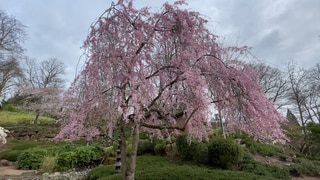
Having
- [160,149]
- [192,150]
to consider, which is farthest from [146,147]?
[192,150]

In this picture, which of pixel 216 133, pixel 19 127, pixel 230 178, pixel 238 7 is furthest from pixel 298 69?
pixel 19 127

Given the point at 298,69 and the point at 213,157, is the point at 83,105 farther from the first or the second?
the point at 298,69

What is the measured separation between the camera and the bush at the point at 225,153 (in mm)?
6512

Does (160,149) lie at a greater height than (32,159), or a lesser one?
greater

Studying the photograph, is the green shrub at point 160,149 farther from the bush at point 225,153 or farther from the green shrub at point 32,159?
the green shrub at point 32,159

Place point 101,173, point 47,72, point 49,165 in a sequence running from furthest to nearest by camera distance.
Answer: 1. point 47,72
2. point 49,165
3. point 101,173

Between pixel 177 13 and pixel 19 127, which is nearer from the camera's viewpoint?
pixel 177 13

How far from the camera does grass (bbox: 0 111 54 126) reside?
20.4m

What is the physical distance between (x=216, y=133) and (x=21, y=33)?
560 inches

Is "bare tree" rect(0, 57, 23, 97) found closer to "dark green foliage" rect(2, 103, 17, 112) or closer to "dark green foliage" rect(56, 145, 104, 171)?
"dark green foliage" rect(2, 103, 17, 112)

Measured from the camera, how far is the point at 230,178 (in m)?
5.20

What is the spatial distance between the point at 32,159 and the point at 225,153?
292 inches

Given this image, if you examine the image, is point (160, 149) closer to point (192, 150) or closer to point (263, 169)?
point (192, 150)

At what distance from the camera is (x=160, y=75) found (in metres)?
3.71
